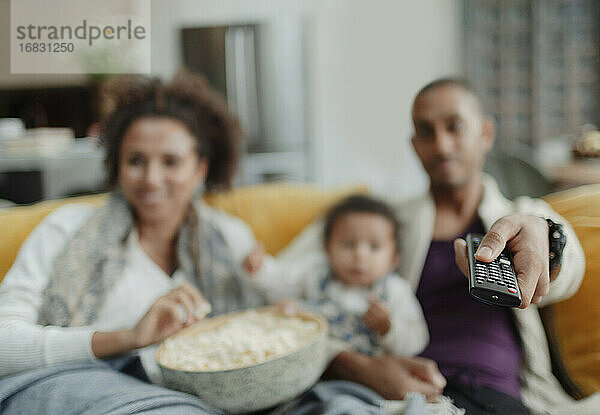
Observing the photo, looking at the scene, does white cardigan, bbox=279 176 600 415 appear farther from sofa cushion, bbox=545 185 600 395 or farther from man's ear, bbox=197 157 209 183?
man's ear, bbox=197 157 209 183

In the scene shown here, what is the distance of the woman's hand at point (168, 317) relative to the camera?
55 cm

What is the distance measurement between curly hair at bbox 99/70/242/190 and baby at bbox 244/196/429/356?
16 centimetres

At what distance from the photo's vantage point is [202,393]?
0.51 m

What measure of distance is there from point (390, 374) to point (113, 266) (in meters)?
0.37

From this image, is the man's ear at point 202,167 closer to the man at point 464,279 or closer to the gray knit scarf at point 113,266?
the gray knit scarf at point 113,266

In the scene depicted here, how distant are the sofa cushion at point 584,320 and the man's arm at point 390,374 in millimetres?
148

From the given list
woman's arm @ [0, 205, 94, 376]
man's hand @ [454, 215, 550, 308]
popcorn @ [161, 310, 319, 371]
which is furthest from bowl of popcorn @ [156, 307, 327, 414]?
man's hand @ [454, 215, 550, 308]

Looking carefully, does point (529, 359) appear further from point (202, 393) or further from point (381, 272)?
point (202, 393)

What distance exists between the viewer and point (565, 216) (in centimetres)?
61

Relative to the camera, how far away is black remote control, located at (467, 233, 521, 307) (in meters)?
0.40

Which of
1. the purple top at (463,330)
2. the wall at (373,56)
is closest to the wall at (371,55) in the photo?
the wall at (373,56)

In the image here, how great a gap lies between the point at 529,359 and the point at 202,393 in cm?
37

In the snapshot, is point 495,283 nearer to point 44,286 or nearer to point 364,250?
point 364,250

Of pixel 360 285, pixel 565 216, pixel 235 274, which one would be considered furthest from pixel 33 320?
pixel 565 216
